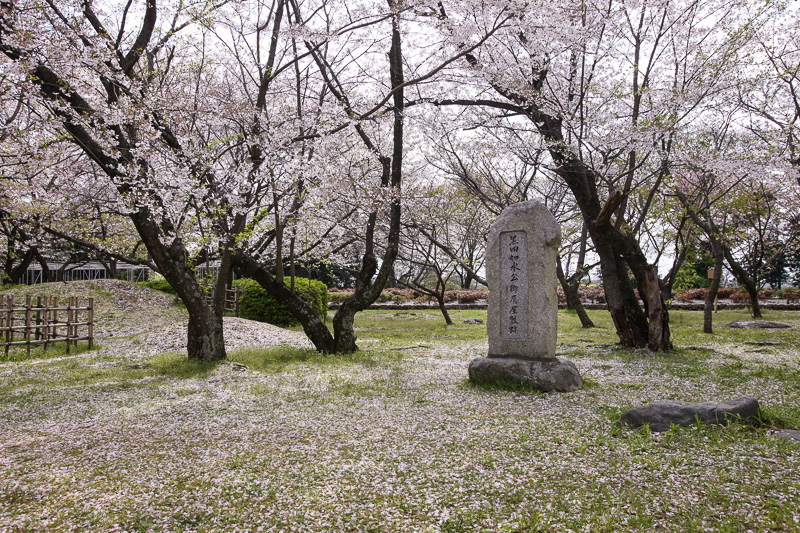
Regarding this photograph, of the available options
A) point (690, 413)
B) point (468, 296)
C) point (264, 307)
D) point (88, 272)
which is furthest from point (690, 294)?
point (88, 272)

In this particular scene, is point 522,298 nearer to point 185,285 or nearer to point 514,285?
point 514,285

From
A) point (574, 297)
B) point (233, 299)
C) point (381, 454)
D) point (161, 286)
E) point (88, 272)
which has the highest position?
point (88, 272)

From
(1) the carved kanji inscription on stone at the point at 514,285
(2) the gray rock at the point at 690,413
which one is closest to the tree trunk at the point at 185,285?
(1) the carved kanji inscription on stone at the point at 514,285

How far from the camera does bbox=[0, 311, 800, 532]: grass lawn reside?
2.94 metres

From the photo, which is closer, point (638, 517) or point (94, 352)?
point (638, 517)

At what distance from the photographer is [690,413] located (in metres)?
4.39

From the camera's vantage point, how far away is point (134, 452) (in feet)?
13.4

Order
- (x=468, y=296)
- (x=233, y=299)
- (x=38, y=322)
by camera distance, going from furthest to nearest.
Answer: (x=468, y=296) → (x=233, y=299) → (x=38, y=322)

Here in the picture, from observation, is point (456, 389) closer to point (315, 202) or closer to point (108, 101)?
point (315, 202)

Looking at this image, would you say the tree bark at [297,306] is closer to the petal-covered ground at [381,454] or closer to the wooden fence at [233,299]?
the petal-covered ground at [381,454]

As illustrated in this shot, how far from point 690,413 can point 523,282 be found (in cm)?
305

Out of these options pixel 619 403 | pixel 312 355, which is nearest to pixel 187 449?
pixel 619 403

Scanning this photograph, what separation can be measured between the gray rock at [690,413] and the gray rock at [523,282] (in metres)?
2.34

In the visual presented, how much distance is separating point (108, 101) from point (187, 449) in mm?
6359
